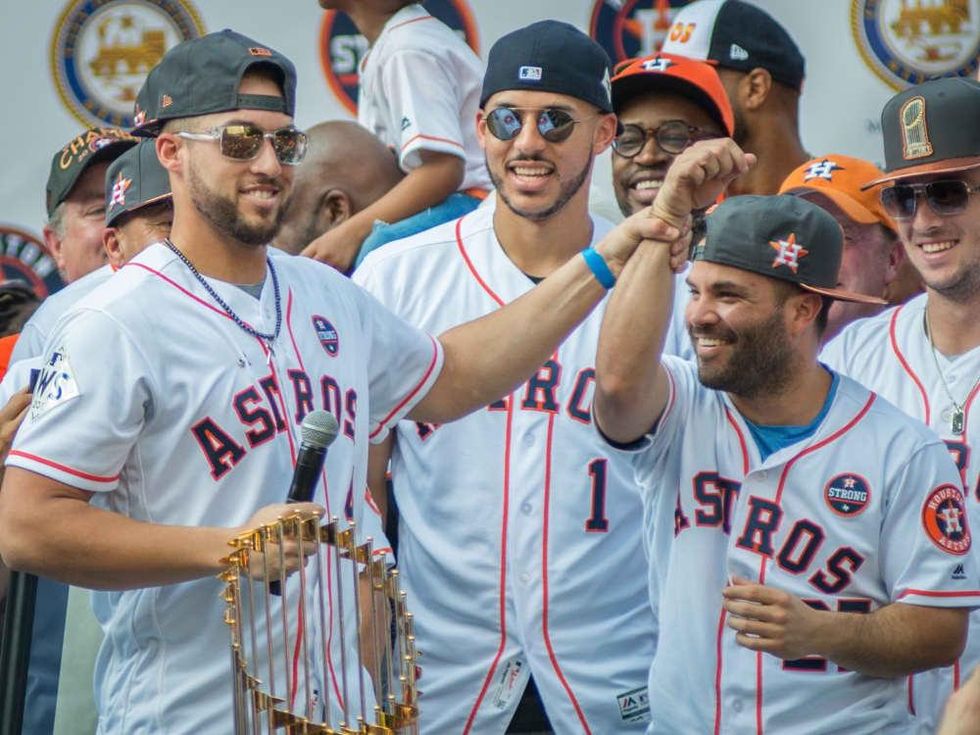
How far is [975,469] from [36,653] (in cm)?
215

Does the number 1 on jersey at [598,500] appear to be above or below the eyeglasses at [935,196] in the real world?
below

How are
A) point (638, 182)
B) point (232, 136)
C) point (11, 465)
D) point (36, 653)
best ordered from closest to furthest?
point (11, 465), point (232, 136), point (36, 653), point (638, 182)

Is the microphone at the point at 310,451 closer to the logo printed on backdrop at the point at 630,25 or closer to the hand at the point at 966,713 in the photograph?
the hand at the point at 966,713

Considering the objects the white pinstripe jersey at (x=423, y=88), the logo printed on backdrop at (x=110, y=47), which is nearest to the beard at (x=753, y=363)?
the white pinstripe jersey at (x=423, y=88)

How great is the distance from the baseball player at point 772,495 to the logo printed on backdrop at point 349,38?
6.53ft

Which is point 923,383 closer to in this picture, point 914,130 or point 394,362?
point 914,130

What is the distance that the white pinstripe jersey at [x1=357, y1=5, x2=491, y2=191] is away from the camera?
5.00 m

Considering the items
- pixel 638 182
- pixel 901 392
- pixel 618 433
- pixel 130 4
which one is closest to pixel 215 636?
pixel 618 433

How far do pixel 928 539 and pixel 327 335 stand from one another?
3.87 feet

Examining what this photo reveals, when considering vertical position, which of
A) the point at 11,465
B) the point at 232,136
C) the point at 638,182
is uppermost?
the point at 638,182

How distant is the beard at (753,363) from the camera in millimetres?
3494

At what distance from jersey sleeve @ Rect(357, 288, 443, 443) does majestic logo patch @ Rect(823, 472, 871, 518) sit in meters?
0.79

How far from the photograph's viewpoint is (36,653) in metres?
4.18

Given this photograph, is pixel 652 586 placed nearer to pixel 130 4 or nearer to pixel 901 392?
pixel 901 392
